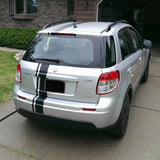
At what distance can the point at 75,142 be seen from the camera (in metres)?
3.05

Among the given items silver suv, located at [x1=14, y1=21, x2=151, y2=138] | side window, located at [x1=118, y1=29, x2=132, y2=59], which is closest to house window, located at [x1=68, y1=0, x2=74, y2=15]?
side window, located at [x1=118, y1=29, x2=132, y2=59]

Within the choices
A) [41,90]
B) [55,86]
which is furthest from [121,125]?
[41,90]

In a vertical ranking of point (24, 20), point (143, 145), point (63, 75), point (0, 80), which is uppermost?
point (24, 20)

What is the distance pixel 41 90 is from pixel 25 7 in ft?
33.5

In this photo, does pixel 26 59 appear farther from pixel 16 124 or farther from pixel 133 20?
pixel 133 20

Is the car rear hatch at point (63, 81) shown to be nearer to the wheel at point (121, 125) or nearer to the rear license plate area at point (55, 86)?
the rear license plate area at point (55, 86)

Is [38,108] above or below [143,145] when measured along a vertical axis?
above

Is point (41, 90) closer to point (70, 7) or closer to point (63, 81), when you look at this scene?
point (63, 81)

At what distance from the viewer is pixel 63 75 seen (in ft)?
8.52

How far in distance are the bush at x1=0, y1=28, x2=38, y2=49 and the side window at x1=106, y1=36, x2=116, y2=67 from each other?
772 cm

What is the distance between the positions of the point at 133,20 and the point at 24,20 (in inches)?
318

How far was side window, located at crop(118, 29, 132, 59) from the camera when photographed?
10.6 feet

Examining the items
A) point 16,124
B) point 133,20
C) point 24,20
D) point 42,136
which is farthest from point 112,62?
point 133,20

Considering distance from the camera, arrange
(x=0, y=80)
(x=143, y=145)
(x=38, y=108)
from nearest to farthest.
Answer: (x=38, y=108), (x=143, y=145), (x=0, y=80)
